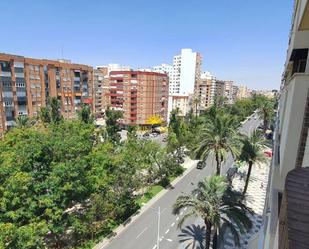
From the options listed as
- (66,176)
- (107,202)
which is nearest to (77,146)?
(66,176)

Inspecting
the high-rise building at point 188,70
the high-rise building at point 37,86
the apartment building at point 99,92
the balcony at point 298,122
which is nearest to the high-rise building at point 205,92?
the high-rise building at point 188,70

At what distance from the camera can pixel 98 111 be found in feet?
334

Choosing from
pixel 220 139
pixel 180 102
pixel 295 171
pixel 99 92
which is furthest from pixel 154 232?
pixel 180 102

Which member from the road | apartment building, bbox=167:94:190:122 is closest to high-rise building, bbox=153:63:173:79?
apartment building, bbox=167:94:190:122

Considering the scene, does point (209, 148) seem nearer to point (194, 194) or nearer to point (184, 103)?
point (194, 194)

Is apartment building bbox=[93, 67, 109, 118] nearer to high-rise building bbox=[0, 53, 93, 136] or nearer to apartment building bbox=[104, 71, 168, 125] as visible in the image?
apartment building bbox=[104, 71, 168, 125]

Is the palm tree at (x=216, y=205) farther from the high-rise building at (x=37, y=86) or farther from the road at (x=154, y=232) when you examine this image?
the high-rise building at (x=37, y=86)

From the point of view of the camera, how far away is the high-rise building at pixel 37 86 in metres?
53.3

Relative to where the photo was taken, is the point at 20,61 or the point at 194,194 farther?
the point at 20,61

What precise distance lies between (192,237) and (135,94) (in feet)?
201

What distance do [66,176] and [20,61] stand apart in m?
46.7

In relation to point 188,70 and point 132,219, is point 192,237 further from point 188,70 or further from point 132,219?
point 188,70

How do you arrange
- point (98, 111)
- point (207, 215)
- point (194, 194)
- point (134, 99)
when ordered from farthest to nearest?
point (98, 111), point (134, 99), point (194, 194), point (207, 215)

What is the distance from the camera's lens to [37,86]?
62.0m
